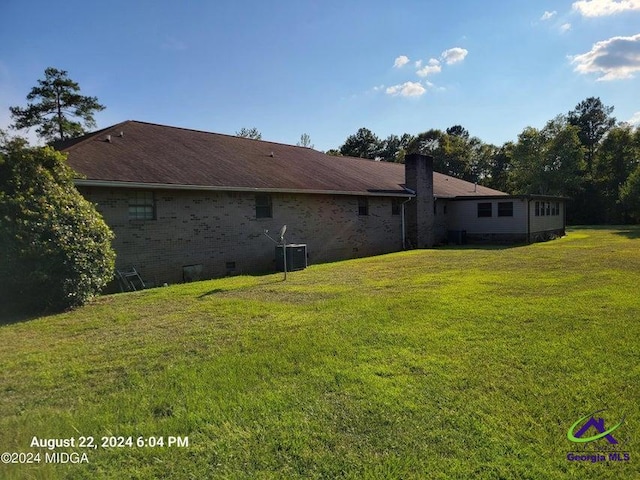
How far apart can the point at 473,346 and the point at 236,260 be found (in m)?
9.57

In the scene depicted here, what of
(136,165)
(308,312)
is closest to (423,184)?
(136,165)

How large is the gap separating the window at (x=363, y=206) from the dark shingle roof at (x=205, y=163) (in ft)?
1.59

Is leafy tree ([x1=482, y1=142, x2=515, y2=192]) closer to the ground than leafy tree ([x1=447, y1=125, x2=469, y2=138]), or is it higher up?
closer to the ground

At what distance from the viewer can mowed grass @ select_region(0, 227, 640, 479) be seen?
2934 mm

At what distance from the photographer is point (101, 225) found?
8992mm

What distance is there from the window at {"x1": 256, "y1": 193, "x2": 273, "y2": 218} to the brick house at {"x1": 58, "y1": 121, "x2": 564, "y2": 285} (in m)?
0.05

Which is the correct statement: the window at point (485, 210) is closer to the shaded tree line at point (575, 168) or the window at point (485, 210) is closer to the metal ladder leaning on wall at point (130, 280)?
the metal ladder leaning on wall at point (130, 280)

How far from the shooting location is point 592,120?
60.8 meters

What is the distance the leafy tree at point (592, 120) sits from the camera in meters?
59.8

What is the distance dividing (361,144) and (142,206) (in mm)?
51858

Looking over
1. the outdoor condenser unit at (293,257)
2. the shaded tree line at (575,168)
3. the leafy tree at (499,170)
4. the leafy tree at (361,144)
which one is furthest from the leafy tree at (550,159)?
the outdoor condenser unit at (293,257)

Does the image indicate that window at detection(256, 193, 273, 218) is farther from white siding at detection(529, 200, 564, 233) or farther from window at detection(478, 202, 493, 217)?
white siding at detection(529, 200, 564, 233)

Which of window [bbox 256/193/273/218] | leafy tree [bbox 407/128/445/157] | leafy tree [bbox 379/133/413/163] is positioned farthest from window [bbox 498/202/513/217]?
leafy tree [bbox 379/133/413/163]

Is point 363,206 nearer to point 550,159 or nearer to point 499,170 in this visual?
point 550,159
